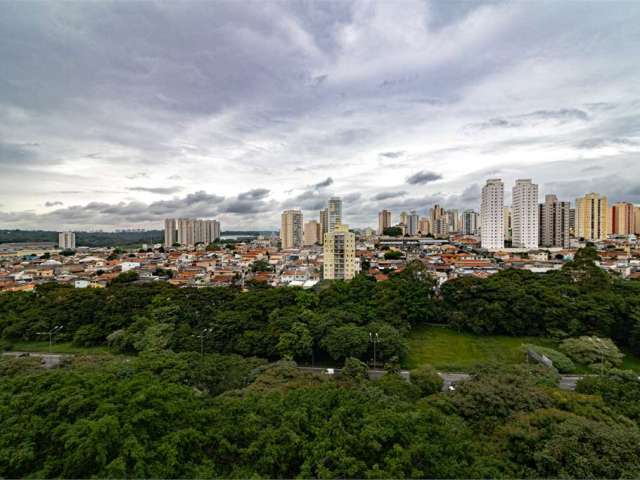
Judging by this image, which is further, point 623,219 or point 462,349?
point 623,219

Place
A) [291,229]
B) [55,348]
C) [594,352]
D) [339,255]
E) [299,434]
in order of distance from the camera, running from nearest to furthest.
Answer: [299,434], [594,352], [55,348], [339,255], [291,229]

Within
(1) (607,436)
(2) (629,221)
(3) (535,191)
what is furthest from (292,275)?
(2) (629,221)

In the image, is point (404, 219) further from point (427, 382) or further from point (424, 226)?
point (427, 382)

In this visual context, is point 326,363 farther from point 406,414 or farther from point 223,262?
point 223,262

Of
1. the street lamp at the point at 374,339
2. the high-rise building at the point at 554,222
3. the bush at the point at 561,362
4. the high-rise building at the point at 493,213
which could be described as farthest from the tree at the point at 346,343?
the high-rise building at the point at 554,222

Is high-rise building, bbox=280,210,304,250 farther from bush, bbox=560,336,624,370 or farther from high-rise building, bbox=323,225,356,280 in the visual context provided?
bush, bbox=560,336,624,370

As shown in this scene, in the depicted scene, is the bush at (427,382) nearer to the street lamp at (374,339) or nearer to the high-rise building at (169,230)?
the street lamp at (374,339)

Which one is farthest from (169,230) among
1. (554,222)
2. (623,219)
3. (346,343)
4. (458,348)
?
(623,219)
